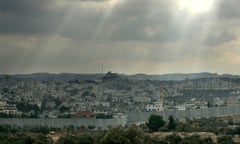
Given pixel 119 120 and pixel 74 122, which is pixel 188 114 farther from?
pixel 74 122

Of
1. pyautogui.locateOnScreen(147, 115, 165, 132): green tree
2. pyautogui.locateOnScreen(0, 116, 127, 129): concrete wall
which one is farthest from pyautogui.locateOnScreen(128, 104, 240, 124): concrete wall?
pyautogui.locateOnScreen(147, 115, 165, 132): green tree

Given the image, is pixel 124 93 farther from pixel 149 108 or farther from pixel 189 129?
pixel 189 129

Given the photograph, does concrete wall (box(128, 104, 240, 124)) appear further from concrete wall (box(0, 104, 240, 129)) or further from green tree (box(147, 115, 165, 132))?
green tree (box(147, 115, 165, 132))

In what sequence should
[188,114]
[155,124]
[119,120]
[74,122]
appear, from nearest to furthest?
[155,124] → [119,120] → [74,122] → [188,114]

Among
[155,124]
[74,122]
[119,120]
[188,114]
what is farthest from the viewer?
[188,114]

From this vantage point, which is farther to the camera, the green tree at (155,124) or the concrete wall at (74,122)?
the concrete wall at (74,122)

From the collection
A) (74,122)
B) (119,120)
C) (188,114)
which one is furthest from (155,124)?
(188,114)

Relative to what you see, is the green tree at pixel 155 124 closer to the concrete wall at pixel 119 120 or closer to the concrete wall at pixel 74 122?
the concrete wall at pixel 119 120

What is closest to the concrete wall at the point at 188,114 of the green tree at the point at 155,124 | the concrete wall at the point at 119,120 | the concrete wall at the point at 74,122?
the concrete wall at the point at 119,120

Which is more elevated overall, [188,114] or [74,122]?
[188,114]

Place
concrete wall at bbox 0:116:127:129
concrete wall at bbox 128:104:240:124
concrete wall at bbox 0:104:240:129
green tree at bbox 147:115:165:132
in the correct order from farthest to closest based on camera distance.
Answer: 1. concrete wall at bbox 128:104:240:124
2. concrete wall at bbox 0:104:240:129
3. concrete wall at bbox 0:116:127:129
4. green tree at bbox 147:115:165:132

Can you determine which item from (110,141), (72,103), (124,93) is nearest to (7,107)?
(72,103)

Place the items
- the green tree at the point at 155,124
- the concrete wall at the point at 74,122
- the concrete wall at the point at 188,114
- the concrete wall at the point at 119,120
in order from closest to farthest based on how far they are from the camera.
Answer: the green tree at the point at 155,124, the concrete wall at the point at 74,122, the concrete wall at the point at 119,120, the concrete wall at the point at 188,114
